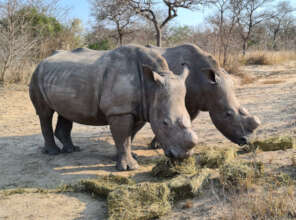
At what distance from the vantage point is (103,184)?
418 centimetres

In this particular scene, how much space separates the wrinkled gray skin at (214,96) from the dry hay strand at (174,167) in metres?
1.20

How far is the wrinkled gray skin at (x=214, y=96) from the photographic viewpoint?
17.6 feet

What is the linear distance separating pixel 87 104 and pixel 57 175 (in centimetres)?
121

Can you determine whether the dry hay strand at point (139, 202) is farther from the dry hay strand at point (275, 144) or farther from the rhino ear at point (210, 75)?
the rhino ear at point (210, 75)

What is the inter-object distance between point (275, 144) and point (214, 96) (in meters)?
1.27

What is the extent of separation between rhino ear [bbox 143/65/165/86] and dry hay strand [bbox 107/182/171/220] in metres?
1.51

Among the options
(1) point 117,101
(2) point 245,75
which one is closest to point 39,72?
(1) point 117,101

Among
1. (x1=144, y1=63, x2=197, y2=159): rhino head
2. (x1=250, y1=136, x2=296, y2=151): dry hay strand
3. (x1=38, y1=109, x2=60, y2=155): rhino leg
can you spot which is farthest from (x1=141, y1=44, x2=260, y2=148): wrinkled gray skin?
(x1=38, y1=109, x2=60, y2=155): rhino leg

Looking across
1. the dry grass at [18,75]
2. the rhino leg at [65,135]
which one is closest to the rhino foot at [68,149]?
the rhino leg at [65,135]

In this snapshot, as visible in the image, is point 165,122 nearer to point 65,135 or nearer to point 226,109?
point 226,109

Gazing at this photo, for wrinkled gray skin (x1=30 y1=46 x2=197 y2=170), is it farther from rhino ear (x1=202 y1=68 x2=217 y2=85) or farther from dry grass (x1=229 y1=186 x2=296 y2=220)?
dry grass (x1=229 y1=186 x2=296 y2=220)

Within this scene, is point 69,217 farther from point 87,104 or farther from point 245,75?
Answer: point 245,75

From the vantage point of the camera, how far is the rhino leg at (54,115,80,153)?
6.20m

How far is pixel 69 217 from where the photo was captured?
3549mm
